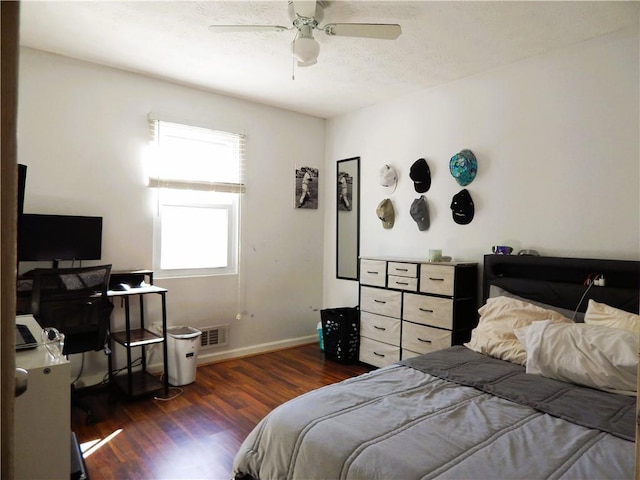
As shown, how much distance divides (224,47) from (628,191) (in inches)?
115

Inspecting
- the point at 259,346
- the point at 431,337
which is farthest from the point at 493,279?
the point at 259,346

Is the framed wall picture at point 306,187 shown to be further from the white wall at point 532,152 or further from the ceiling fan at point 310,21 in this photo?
the ceiling fan at point 310,21

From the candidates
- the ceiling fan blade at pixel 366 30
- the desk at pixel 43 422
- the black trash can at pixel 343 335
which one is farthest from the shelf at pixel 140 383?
the ceiling fan blade at pixel 366 30

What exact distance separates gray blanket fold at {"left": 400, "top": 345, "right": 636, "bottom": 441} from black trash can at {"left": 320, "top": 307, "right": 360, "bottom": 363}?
1483 mm

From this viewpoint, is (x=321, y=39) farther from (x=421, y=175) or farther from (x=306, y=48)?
(x=421, y=175)

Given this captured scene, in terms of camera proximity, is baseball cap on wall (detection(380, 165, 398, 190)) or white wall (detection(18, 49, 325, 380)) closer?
white wall (detection(18, 49, 325, 380))

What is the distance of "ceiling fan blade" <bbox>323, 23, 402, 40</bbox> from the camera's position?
223cm

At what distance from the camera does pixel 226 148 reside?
159 inches

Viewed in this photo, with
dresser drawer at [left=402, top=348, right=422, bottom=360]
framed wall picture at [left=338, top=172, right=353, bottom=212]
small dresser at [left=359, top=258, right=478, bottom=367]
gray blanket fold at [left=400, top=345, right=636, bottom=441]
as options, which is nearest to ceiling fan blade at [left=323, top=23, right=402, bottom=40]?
small dresser at [left=359, top=258, right=478, bottom=367]

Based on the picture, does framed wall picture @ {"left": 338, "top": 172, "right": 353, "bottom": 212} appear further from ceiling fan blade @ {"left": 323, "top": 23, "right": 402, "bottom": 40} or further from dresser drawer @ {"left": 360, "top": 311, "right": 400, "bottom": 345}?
ceiling fan blade @ {"left": 323, "top": 23, "right": 402, "bottom": 40}

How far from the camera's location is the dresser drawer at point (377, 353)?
11.7ft

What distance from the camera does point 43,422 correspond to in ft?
4.37

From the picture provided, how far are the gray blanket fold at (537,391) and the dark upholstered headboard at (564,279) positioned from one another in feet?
2.34

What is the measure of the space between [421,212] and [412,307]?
918 mm
